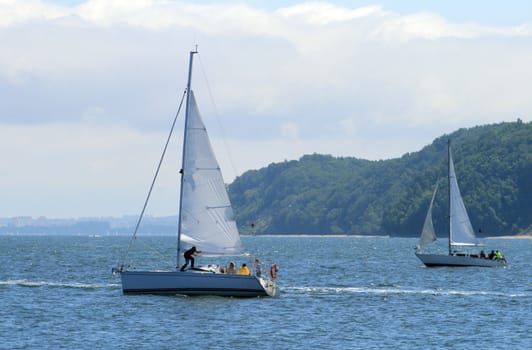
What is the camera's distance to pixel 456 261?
9612 cm

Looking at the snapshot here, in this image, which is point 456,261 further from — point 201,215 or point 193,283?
point 201,215

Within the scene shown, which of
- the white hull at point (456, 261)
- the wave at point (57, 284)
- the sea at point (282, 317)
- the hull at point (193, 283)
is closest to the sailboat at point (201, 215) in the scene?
the hull at point (193, 283)

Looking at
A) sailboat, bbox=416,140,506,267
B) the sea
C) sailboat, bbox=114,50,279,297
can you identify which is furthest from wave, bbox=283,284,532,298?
sailboat, bbox=416,140,506,267

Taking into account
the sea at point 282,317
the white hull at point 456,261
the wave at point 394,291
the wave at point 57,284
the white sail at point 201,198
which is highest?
the white sail at point 201,198

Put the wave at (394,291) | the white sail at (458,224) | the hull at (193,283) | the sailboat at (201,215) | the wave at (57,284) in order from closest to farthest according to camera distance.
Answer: the sailboat at (201,215)
the hull at (193,283)
the wave at (394,291)
the wave at (57,284)
the white sail at (458,224)

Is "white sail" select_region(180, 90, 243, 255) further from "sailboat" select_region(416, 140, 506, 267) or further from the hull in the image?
"sailboat" select_region(416, 140, 506, 267)

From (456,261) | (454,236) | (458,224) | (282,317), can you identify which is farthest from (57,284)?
(458,224)

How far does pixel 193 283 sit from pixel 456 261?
149 ft

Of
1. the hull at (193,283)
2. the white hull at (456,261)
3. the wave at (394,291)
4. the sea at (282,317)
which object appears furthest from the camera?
the white hull at (456,261)

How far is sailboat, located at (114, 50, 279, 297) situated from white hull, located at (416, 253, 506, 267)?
4339 cm

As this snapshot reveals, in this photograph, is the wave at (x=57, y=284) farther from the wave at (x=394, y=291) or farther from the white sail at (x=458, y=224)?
the white sail at (x=458, y=224)

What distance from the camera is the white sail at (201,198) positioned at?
2199 inches

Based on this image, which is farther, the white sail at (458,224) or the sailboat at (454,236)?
the white sail at (458,224)

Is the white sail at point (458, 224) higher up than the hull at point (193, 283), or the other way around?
the white sail at point (458, 224)
